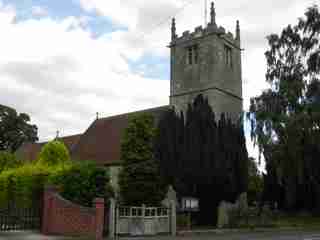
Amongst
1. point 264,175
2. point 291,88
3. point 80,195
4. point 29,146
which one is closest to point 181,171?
point 80,195

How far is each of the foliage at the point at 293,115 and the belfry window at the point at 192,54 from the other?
5.53m

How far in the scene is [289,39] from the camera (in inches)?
1241

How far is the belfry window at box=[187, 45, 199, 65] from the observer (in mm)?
33000

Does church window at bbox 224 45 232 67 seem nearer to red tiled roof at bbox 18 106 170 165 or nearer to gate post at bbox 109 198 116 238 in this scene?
red tiled roof at bbox 18 106 170 165

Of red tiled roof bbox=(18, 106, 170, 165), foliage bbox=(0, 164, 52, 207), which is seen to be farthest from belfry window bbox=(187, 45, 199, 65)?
foliage bbox=(0, 164, 52, 207)

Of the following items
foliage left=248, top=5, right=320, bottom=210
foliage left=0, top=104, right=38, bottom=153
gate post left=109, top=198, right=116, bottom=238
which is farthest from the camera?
foliage left=0, top=104, right=38, bottom=153

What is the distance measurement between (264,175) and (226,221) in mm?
11808

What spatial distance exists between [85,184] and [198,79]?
1621cm

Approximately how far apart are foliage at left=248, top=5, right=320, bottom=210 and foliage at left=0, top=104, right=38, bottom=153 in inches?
1512

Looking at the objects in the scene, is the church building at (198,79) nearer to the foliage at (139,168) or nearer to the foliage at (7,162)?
the foliage at (7,162)

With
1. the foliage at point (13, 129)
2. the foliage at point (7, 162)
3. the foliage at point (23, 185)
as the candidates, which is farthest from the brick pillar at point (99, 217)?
the foliage at point (13, 129)

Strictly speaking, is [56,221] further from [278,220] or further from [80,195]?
[278,220]

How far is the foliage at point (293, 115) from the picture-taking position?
27.8 metres

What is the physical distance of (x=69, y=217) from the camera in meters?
17.6
